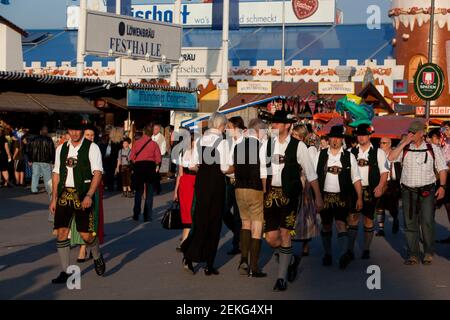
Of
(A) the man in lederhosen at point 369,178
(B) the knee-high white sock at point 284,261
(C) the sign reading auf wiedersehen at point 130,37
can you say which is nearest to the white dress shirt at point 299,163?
(B) the knee-high white sock at point 284,261

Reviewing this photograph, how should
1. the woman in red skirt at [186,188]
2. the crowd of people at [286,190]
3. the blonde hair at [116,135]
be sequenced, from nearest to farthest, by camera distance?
the crowd of people at [286,190], the woman in red skirt at [186,188], the blonde hair at [116,135]

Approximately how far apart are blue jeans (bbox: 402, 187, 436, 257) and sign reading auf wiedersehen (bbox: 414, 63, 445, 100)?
15073 mm

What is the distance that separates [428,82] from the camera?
27.8 metres

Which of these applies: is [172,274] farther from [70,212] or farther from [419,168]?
[419,168]

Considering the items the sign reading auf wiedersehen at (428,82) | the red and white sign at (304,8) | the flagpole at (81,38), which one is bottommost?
the sign reading auf wiedersehen at (428,82)

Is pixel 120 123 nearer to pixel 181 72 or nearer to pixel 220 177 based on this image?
pixel 181 72

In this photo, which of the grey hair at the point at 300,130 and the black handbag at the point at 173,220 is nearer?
the grey hair at the point at 300,130

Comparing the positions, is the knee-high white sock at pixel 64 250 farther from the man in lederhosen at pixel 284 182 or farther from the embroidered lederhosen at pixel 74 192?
the man in lederhosen at pixel 284 182

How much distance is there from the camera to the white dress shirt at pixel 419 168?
12.7 meters

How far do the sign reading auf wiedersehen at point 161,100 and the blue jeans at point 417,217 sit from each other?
17566 millimetres

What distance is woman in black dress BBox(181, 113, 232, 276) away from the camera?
11.7 m

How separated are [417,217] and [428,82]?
610 inches

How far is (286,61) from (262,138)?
1855 inches

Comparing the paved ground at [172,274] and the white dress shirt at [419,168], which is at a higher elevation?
the white dress shirt at [419,168]
